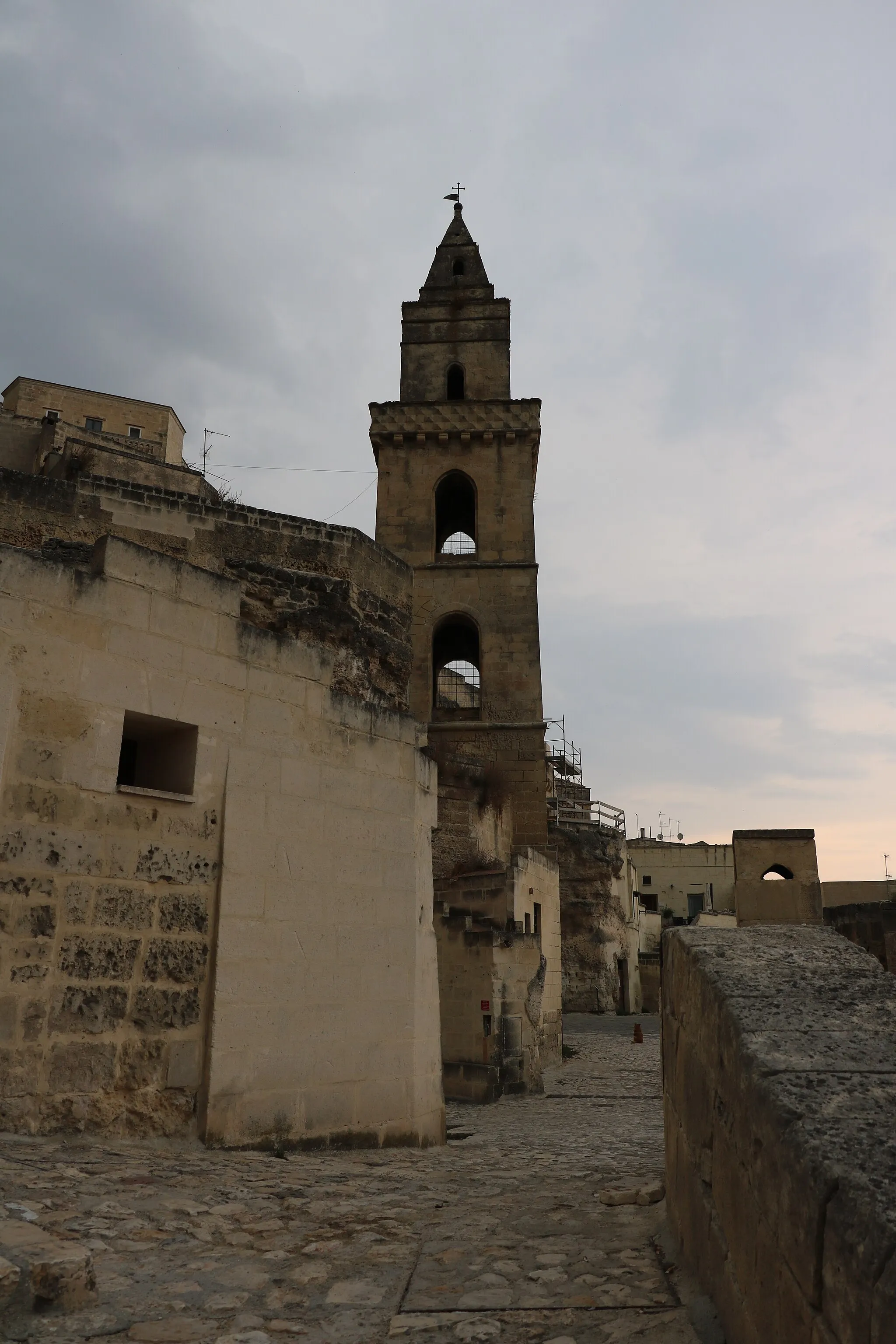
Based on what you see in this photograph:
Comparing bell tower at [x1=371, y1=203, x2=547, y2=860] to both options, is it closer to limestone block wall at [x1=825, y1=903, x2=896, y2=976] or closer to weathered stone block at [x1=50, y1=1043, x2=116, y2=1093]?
limestone block wall at [x1=825, y1=903, x2=896, y2=976]

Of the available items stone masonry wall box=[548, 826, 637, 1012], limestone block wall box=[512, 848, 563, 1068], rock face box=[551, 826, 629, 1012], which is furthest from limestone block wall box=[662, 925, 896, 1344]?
rock face box=[551, 826, 629, 1012]

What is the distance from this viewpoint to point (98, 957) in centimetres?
477

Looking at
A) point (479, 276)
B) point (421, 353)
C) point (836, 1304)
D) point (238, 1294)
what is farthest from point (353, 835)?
point (479, 276)

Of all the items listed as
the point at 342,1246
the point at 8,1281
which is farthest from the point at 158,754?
the point at 8,1281

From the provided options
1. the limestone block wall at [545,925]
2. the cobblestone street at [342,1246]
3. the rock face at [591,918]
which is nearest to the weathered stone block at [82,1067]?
the cobblestone street at [342,1246]

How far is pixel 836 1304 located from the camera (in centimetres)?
167

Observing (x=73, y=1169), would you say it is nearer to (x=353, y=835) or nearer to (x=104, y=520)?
(x=353, y=835)

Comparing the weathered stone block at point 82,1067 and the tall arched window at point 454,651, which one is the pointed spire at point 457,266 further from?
the weathered stone block at point 82,1067

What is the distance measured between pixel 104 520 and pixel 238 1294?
950 cm

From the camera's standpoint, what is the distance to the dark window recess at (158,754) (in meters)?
5.39

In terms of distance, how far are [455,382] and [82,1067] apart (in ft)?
79.0

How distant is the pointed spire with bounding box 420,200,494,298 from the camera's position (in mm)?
27344

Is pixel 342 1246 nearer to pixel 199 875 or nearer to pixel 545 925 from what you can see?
pixel 199 875

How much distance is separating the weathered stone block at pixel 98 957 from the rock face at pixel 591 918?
24.5m
